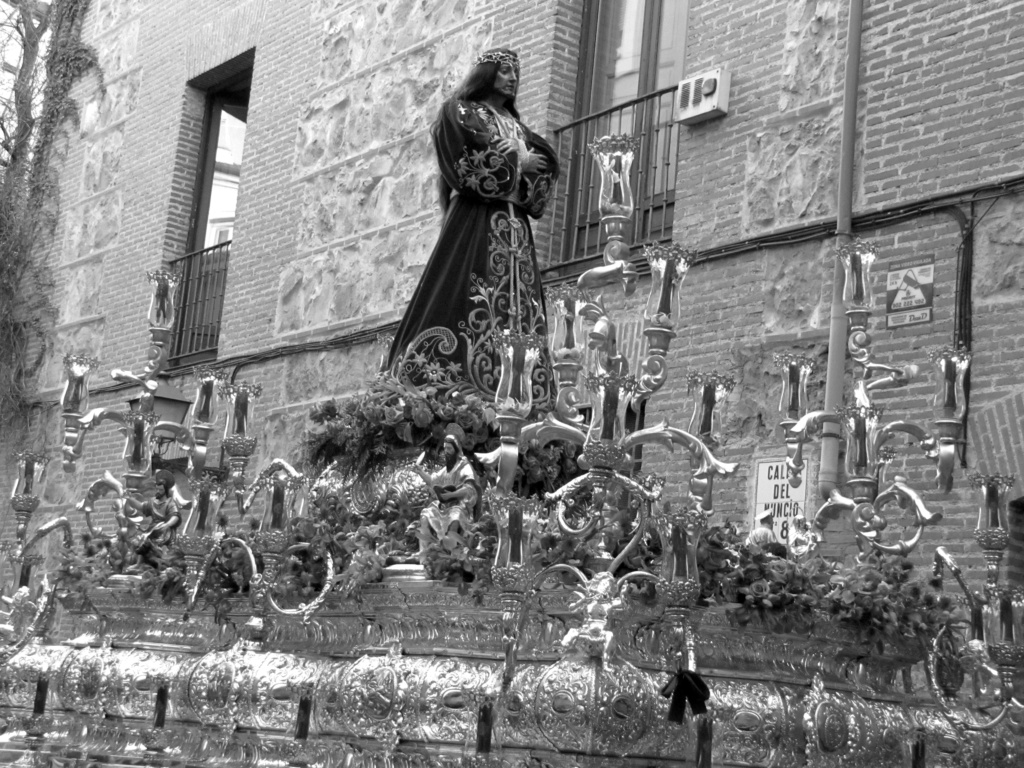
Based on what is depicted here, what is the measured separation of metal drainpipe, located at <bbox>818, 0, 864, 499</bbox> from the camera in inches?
A: 269

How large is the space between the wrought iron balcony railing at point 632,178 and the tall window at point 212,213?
3.85 meters

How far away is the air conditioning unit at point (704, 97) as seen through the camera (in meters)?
8.11

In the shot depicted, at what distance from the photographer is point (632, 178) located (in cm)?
905

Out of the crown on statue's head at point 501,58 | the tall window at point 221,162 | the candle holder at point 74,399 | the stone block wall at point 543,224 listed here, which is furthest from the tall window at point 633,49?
the candle holder at point 74,399

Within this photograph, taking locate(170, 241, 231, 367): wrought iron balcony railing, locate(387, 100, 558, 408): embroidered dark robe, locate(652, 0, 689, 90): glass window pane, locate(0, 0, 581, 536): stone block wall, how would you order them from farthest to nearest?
locate(170, 241, 231, 367): wrought iron balcony railing → locate(0, 0, 581, 536): stone block wall → locate(652, 0, 689, 90): glass window pane → locate(387, 100, 558, 408): embroidered dark robe

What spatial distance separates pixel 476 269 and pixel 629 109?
13.4ft

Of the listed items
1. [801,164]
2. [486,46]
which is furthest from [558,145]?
[801,164]

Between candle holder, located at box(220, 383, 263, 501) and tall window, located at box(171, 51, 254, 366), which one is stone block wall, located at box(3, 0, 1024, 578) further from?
candle holder, located at box(220, 383, 263, 501)

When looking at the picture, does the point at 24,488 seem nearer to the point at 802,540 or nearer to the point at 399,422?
the point at 399,422

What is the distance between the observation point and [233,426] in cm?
520

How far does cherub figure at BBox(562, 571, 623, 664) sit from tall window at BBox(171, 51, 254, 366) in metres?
8.85

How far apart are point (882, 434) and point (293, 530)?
182 cm

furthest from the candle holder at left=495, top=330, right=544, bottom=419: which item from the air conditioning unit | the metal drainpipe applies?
the air conditioning unit

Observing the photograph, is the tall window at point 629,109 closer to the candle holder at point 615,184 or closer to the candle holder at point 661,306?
the candle holder at point 615,184
